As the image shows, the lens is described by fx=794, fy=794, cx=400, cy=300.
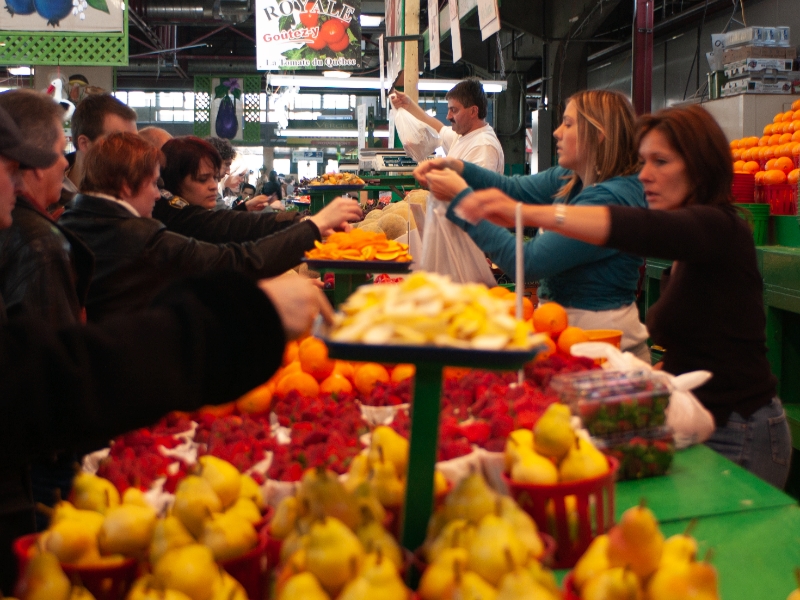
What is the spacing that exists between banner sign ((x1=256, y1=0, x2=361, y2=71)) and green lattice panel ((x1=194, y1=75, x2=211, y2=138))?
13757 mm

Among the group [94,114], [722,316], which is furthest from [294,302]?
[94,114]

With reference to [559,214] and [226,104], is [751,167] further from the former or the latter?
[226,104]

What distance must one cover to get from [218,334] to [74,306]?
130 cm

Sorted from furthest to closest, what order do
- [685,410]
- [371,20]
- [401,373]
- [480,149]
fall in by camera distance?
[371,20] → [480,149] → [401,373] → [685,410]

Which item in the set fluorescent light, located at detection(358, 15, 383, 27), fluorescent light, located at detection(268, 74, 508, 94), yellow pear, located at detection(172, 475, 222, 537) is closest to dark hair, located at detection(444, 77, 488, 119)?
fluorescent light, located at detection(268, 74, 508, 94)

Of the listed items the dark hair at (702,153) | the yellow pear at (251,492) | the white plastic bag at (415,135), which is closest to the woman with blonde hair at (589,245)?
the dark hair at (702,153)

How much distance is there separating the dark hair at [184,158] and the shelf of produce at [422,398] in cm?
303

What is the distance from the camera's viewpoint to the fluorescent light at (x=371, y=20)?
1474 cm

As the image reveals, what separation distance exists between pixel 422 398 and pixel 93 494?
0.56 m

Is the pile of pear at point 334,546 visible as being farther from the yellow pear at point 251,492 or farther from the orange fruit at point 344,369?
the orange fruit at point 344,369

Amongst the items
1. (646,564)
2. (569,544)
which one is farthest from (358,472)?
(646,564)

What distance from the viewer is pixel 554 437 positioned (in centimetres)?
143

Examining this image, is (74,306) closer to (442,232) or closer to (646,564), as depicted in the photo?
(442,232)

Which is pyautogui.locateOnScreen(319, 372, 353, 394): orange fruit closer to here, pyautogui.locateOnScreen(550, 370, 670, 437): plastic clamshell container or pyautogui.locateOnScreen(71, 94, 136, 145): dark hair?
pyautogui.locateOnScreen(550, 370, 670, 437): plastic clamshell container
